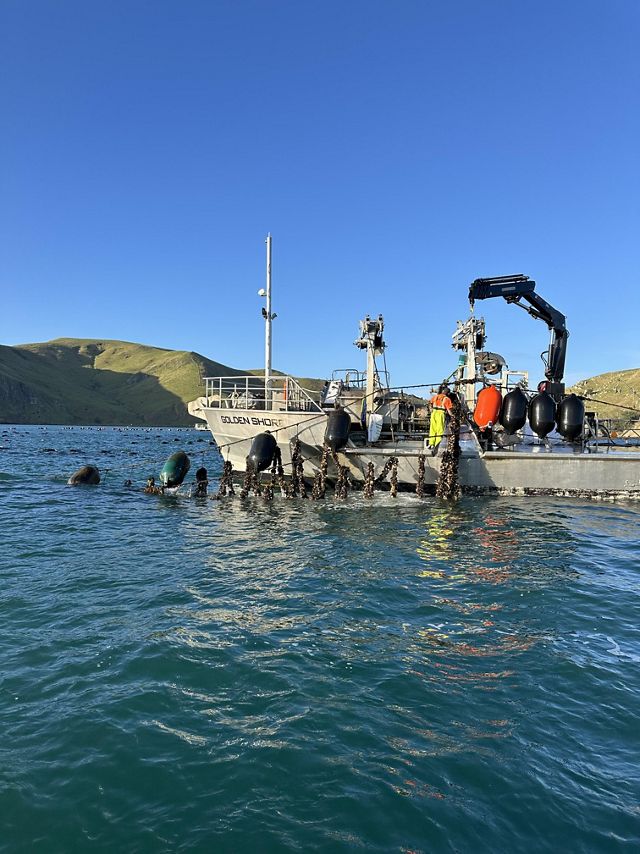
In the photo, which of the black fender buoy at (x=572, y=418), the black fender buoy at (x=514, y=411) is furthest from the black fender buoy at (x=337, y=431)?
the black fender buoy at (x=572, y=418)

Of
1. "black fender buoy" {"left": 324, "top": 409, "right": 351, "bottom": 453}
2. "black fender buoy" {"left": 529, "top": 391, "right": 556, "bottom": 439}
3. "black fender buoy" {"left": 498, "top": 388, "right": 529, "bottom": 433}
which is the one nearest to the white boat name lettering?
"black fender buoy" {"left": 324, "top": 409, "right": 351, "bottom": 453}

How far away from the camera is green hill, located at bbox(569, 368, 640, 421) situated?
148m

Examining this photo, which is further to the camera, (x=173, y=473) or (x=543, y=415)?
(x=173, y=473)

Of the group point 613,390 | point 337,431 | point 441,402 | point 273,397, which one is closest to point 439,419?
point 441,402

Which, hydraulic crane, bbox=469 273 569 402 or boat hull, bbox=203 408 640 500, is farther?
hydraulic crane, bbox=469 273 569 402

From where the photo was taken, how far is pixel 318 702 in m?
5.60

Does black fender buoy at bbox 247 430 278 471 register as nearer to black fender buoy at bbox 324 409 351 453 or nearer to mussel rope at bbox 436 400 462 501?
black fender buoy at bbox 324 409 351 453

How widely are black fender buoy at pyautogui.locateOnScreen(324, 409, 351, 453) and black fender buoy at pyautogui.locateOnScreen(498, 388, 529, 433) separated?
7122mm

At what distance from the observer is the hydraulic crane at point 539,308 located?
2642 centimetres

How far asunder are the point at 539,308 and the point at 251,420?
16.9m

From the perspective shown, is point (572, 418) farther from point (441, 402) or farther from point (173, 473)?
point (173, 473)

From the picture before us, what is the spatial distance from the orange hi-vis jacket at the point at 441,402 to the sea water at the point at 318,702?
32.9 ft

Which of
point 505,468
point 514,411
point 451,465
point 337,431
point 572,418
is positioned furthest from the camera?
point 572,418

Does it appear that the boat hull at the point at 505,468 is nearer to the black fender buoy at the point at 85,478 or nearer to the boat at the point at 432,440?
→ the boat at the point at 432,440
